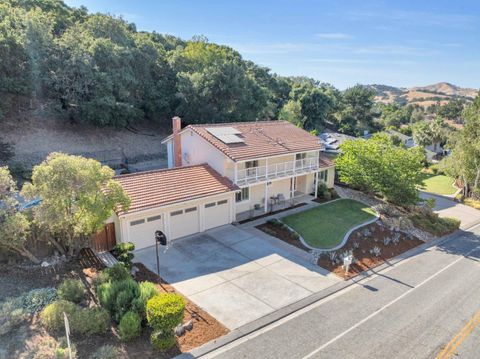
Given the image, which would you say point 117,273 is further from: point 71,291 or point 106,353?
point 106,353

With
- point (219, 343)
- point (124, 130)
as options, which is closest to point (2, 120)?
point (124, 130)

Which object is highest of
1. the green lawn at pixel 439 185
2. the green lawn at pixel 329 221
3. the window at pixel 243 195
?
the window at pixel 243 195

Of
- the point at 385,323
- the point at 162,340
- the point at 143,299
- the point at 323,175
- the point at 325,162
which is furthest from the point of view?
the point at 323,175

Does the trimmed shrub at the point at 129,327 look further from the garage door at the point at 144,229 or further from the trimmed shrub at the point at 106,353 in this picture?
the garage door at the point at 144,229

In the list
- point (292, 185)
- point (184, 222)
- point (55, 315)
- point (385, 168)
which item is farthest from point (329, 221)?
point (55, 315)

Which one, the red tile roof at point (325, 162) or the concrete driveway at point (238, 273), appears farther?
the red tile roof at point (325, 162)

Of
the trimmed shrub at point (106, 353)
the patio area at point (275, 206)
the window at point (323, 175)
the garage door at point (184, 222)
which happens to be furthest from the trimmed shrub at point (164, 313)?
the window at point (323, 175)
